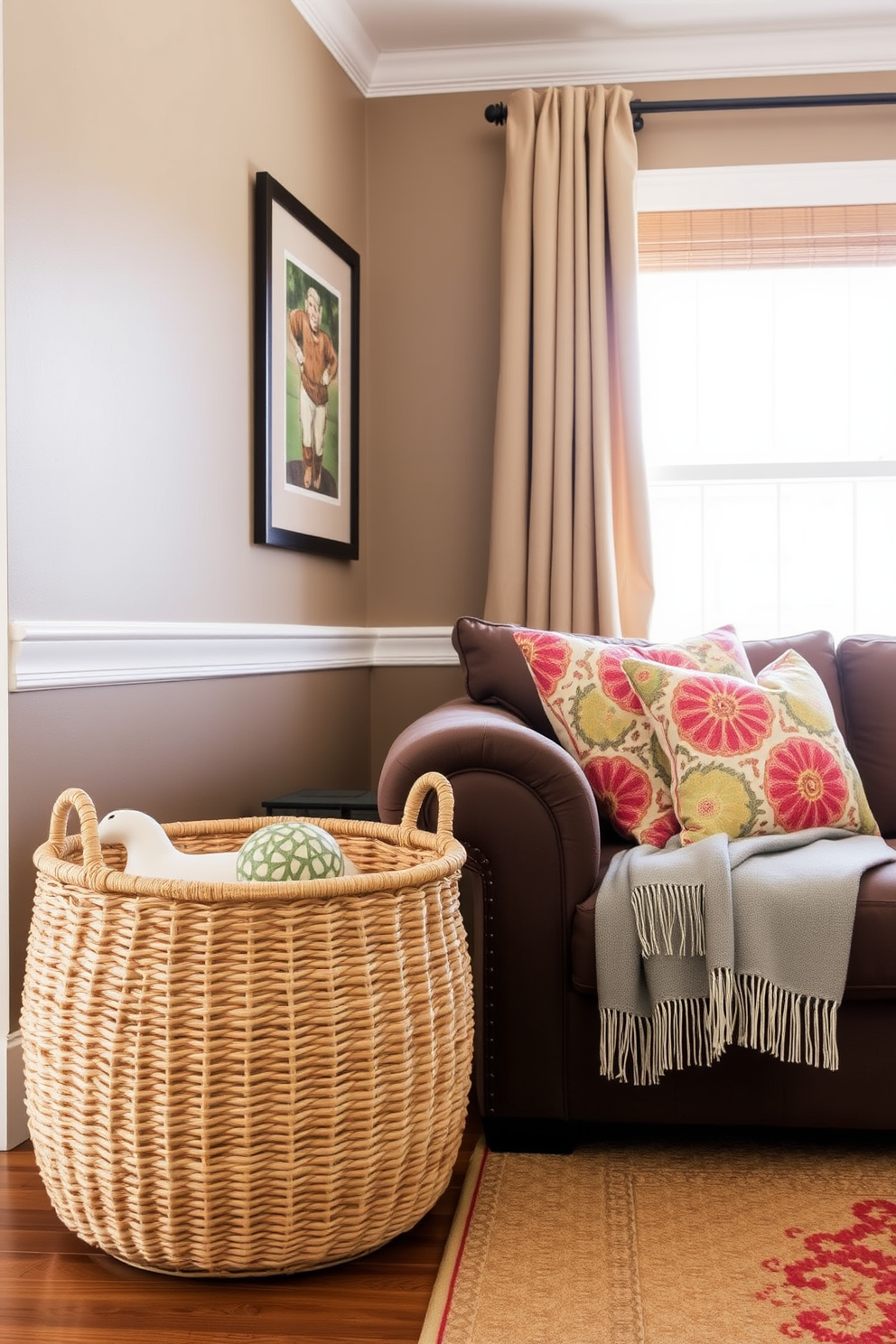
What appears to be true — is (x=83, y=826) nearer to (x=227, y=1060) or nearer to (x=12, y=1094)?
(x=227, y=1060)

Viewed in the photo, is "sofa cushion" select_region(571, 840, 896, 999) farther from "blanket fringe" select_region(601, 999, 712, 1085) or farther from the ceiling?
the ceiling

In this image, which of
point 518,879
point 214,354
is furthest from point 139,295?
point 518,879

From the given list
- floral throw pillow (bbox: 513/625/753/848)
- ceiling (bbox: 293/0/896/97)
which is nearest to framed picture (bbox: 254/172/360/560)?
ceiling (bbox: 293/0/896/97)

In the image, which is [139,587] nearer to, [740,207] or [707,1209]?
[707,1209]

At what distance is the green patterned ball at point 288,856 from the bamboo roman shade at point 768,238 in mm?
2556

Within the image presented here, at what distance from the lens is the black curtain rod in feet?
11.3

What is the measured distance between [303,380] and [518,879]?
1666 millimetres

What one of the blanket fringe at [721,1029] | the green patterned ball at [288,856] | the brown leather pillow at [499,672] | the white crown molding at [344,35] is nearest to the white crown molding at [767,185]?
the white crown molding at [344,35]

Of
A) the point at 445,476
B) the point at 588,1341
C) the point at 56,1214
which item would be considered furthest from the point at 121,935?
the point at 445,476

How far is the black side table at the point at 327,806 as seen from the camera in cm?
274

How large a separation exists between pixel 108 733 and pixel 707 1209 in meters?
1.27

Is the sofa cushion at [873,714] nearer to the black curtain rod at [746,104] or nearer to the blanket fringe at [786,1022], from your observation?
the blanket fringe at [786,1022]

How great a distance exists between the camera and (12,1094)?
6.49 feet

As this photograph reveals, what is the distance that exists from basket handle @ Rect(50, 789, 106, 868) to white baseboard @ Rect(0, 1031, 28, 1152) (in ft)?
1.67
